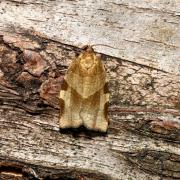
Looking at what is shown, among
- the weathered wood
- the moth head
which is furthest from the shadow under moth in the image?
the weathered wood

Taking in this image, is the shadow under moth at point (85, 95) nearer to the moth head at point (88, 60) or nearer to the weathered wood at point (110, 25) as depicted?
the moth head at point (88, 60)

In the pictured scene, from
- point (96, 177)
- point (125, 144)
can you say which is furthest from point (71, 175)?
point (125, 144)

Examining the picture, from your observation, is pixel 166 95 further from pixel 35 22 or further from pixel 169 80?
pixel 35 22

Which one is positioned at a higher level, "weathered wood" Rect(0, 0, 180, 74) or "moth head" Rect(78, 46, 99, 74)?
"weathered wood" Rect(0, 0, 180, 74)

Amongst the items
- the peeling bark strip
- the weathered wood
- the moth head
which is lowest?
the peeling bark strip

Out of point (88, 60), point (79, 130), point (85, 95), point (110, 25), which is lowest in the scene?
point (79, 130)

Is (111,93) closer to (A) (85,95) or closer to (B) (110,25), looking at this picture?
(A) (85,95)

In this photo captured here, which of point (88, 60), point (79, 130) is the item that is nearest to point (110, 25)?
point (88, 60)

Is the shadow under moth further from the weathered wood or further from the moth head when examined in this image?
the weathered wood
